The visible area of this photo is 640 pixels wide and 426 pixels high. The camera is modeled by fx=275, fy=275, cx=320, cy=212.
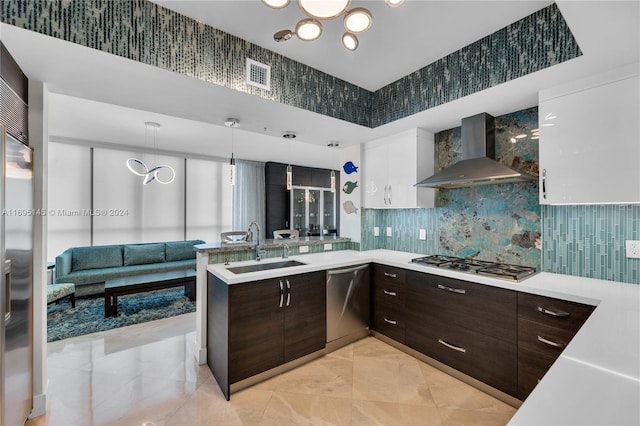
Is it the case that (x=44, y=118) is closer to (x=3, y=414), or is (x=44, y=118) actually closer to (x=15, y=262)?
(x=15, y=262)

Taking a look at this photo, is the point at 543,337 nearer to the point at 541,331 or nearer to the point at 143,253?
the point at 541,331

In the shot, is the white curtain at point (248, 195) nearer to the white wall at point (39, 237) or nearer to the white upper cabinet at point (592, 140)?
the white wall at point (39, 237)

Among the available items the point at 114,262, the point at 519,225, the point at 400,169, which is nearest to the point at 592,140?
the point at 519,225

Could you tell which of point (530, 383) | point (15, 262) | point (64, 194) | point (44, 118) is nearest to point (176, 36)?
point (44, 118)

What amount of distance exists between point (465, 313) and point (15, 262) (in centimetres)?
289

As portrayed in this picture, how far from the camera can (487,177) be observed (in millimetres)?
2150

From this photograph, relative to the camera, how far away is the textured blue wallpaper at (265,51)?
1.43 m

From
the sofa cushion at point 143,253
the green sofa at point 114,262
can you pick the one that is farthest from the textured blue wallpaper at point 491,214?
the sofa cushion at point 143,253

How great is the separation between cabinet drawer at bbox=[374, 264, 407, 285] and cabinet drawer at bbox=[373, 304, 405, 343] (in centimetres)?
27

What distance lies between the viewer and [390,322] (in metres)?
2.72

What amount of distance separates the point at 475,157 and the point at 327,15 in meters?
1.95

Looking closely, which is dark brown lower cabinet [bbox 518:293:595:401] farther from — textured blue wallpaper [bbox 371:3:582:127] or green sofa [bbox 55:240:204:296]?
green sofa [bbox 55:240:204:296]

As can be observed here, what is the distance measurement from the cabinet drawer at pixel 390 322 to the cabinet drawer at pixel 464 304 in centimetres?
17

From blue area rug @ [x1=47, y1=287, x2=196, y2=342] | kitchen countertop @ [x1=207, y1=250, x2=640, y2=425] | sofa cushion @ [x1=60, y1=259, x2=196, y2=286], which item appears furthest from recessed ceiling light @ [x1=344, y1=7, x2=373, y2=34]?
sofa cushion @ [x1=60, y1=259, x2=196, y2=286]
